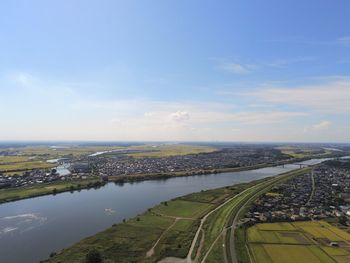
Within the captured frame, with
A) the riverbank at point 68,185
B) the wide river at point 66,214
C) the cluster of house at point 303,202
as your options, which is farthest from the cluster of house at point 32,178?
the cluster of house at point 303,202

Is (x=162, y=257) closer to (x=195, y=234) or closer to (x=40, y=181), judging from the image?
(x=195, y=234)

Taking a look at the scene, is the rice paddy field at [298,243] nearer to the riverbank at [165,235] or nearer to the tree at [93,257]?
the riverbank at [165,235]

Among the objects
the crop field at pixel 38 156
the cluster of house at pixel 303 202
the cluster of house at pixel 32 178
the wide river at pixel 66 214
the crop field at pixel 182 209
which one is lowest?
the wide river at pixel 66 214

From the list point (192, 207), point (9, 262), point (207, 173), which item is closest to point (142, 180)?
point (207, 173)

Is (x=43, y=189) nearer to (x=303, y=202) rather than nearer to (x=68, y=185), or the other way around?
(x=68, y=185)

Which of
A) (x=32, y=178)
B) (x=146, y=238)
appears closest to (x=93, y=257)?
(x=146, y=238)
